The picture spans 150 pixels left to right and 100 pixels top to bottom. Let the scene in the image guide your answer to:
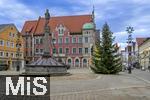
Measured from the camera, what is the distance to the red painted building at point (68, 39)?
312ft

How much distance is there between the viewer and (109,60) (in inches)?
1510

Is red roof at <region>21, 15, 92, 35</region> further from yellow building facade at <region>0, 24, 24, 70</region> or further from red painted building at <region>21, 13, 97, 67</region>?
yellow building facade at <region>0, 24, 24, 70</region>

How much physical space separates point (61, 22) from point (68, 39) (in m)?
7.43

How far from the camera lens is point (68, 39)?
3866 inches

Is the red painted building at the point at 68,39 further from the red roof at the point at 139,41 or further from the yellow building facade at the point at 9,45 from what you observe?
the red roof at the point at 139,41

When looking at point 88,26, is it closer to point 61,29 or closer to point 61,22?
point 61,29

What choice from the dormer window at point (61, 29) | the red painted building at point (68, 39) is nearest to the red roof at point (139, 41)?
the red painted building at point (68, 39)

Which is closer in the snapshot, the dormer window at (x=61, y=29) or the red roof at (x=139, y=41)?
the dormer window at (x=61, y=29)

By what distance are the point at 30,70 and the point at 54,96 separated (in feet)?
54.5

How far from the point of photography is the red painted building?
9500 cm

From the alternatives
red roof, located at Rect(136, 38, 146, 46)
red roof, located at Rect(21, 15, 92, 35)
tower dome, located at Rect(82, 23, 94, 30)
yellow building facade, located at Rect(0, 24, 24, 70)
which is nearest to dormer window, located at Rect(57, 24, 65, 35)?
red roof, located at Rect(21, 15, 92, 35)

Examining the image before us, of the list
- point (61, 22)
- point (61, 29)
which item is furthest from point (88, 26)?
point (61, 22)

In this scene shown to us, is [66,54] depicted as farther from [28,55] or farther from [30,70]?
[30,70]

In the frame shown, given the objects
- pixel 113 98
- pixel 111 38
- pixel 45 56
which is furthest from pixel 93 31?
pixel 113 98
